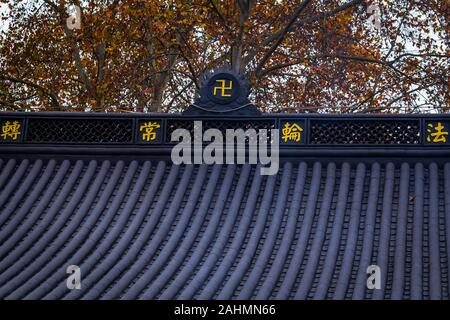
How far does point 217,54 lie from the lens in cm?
1872

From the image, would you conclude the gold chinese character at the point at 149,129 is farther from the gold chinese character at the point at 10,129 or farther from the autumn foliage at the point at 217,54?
the autumn foliage at the point at 217,54

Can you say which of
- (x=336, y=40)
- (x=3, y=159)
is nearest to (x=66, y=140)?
(x=3, y=159)

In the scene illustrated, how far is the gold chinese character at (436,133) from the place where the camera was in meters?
8.77

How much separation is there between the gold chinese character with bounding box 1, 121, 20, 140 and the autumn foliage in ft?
20.5

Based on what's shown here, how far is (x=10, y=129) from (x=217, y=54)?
9.46 meters

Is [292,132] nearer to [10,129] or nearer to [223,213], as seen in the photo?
[223,213]

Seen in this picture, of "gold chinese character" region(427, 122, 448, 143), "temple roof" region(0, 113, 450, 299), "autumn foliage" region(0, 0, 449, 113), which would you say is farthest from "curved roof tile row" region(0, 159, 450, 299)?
"autumn foliage" region(0, 0, 449, 113)

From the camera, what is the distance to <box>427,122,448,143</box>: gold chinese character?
8766 millimetres

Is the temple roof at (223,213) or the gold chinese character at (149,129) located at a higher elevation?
the gold chinese character at (149,129)

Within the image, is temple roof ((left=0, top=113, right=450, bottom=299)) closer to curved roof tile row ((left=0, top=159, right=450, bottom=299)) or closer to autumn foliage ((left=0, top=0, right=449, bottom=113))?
curved roof tile row ((left=0, top=159, right=450, bottom=299))

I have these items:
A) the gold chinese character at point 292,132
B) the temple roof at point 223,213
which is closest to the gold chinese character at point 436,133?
the temple roof at point 223,213

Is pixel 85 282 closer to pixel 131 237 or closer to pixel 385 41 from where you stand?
pixel 131 237

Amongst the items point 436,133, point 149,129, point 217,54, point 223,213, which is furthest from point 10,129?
point 217,54

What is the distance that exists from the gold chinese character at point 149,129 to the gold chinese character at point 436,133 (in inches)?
113
